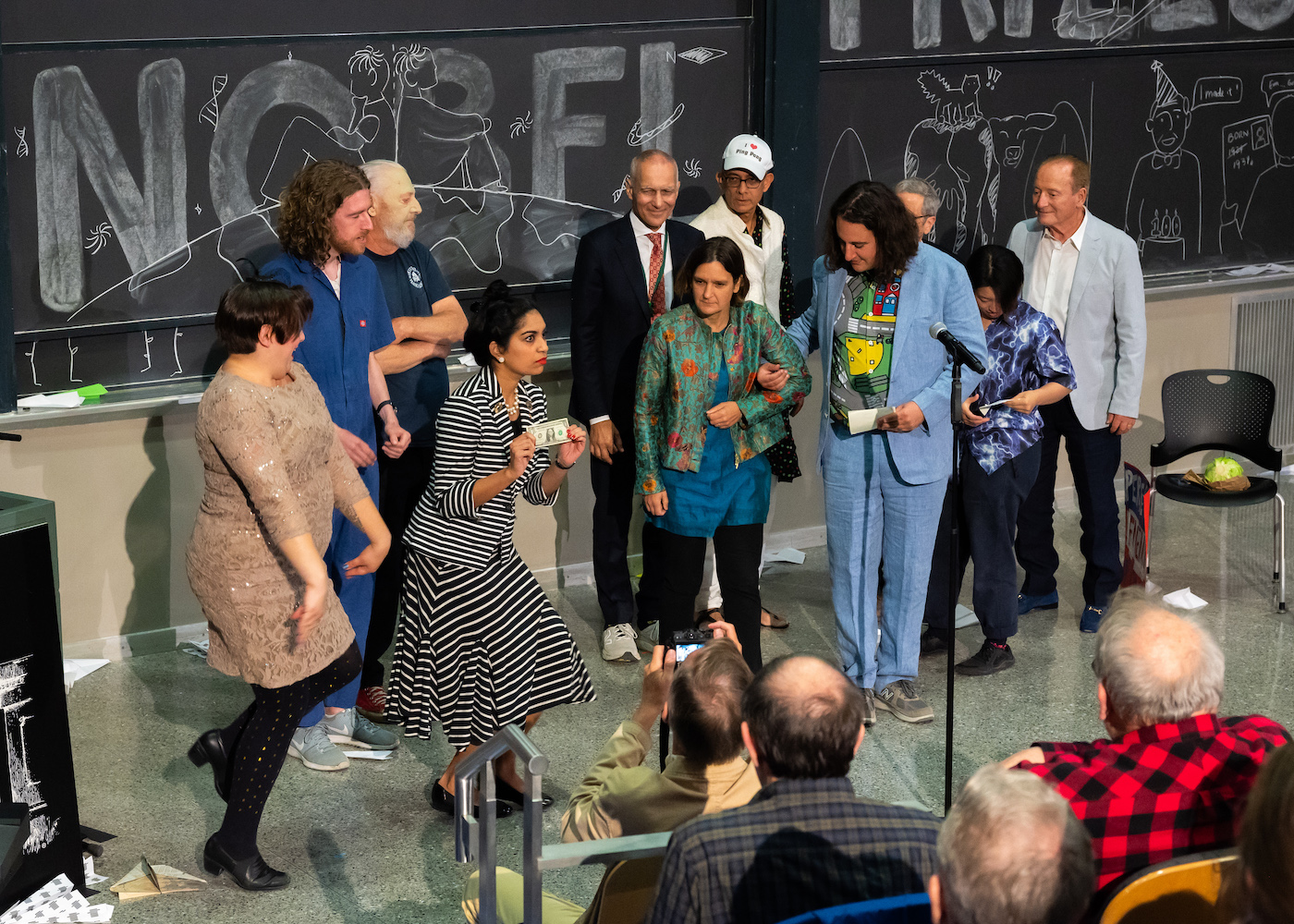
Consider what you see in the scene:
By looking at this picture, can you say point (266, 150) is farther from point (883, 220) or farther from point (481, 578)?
point (883, 220)

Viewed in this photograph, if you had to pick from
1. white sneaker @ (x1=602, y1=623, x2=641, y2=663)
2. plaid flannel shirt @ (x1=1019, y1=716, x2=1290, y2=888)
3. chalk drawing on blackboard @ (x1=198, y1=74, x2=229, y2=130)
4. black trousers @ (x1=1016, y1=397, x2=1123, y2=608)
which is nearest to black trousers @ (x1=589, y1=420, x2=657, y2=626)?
white sneaker @ (x1=602, y1=623, x2=641, y2=663)

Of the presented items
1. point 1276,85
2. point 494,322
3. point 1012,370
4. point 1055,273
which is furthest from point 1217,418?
point 494,322

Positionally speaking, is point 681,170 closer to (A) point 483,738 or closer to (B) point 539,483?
(B) point 539,483

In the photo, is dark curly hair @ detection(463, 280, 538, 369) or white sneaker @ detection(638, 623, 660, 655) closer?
dark curly hair @ detection(463, 280, 538, 369)

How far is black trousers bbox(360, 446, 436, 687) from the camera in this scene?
15.7 ft

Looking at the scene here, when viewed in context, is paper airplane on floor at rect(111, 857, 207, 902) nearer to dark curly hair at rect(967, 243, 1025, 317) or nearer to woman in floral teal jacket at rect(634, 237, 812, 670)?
woman in floral teal jacket at rect(634, 237, 812, 670)

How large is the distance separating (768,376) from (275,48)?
2176 millimetres

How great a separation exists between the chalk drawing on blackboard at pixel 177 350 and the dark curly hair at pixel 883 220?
2411 millimetres

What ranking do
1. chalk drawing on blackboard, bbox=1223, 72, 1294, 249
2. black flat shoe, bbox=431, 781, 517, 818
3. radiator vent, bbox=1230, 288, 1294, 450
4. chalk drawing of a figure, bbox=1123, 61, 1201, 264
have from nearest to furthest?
black flat shoe, bbox=431, 781, 517, 818 < chalk drawing of a figure, bbox=1123, 61, 1201, 264 < radiator vent, bbox=1230, 288, 1294, 450 < chalk drawing on blackboard, bbox=1223, 72, 1294, 249

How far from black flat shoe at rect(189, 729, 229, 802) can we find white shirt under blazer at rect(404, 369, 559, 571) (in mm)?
721

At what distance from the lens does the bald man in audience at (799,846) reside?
2.11 meters

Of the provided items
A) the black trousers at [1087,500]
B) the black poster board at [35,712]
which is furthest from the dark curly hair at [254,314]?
the black trousers at [1087,500]

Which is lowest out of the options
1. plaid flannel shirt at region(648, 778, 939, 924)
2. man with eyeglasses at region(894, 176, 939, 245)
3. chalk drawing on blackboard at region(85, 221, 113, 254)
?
plaid flannel shirt at region(648, 778, 939, 924)

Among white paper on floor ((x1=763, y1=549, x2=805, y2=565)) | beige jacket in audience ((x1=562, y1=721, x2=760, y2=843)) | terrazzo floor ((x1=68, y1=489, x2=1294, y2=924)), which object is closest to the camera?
beige jacket in audience ((x1=562, y1=721, x2=760, y2=843))
